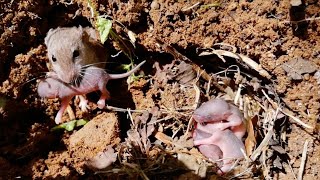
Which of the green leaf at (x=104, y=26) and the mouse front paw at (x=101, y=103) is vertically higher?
the green leaf at (x=104, y=26)

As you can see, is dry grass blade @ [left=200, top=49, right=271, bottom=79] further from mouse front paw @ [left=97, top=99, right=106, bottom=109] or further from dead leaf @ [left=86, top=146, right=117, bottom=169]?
dead leaf @ [left=86, top=146, right=117, bottom=169]

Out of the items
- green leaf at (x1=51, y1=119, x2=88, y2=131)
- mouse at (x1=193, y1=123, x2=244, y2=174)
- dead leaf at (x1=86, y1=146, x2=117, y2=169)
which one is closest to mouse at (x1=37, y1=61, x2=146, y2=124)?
green leaf at (x1=51, y1=119, x2=88, y2=131)

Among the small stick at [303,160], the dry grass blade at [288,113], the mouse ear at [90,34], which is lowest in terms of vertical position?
the small stick at [303,160]

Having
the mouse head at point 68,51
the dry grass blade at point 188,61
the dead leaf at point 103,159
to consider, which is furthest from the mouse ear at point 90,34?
the dead leaf at point 103,159

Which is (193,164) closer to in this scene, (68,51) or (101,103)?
(101,103)

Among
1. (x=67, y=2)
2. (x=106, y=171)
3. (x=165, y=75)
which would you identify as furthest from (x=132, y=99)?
(x=67, y=2)

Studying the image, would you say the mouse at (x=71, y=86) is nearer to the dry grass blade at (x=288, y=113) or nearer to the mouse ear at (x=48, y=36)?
the mouse ear at (x=48, y=36)
